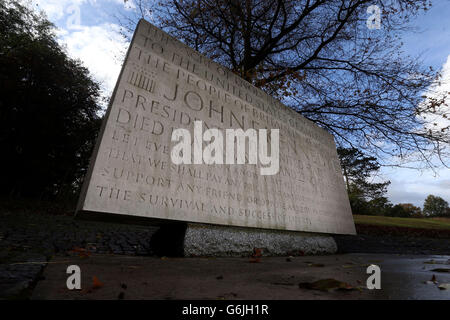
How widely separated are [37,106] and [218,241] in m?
15.1

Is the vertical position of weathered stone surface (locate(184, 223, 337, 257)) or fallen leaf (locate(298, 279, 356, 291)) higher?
weathered stone surface (locate(184, 223, 337, 257))

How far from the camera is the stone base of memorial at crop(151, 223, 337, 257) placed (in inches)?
110

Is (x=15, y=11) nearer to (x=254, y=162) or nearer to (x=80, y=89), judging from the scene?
(x=80, y=89)

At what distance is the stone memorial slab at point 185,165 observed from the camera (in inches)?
97.0

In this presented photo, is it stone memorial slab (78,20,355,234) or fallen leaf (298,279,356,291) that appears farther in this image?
stone memorial slab (78,20,355,234)

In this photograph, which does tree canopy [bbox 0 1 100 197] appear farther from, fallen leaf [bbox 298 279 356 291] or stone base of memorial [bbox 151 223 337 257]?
fallen leaf [bbox 298 279 356 291]

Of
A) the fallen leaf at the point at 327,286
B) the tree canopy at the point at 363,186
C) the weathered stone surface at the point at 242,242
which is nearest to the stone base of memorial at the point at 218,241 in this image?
the weathered stone surface at the point at 242,242

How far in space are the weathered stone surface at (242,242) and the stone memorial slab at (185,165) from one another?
0.12m

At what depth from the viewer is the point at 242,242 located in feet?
10.7

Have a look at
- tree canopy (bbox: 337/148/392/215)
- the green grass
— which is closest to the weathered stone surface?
the green grass

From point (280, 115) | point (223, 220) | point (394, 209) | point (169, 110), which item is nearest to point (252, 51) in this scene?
point (280, 115)

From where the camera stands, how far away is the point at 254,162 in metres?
3.93

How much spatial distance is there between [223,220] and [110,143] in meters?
1.63

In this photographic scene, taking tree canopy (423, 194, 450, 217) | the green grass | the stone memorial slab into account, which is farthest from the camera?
tree canopy (423, 194, 450, 217)
